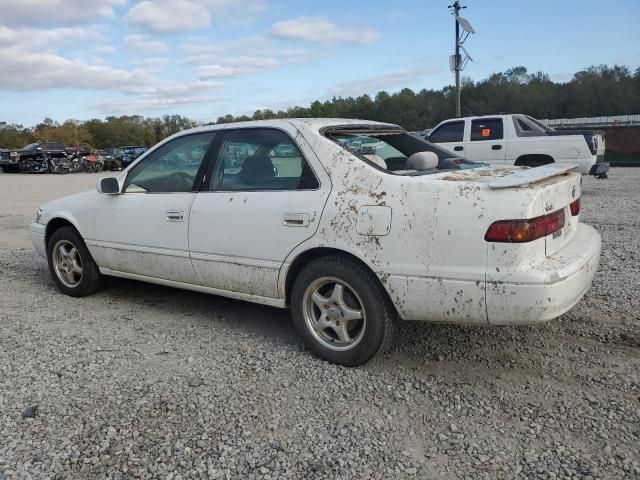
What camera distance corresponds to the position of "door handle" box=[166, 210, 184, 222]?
161 inches

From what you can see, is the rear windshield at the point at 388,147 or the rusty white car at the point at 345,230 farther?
the rear windshield at the point at 388,147

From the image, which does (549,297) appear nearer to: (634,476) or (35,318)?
(634,476)

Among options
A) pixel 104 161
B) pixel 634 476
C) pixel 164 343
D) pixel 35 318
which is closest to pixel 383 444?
pixel 634 476

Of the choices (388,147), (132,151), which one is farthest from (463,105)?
(388,147)

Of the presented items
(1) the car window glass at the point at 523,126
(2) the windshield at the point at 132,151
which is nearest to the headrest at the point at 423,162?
(1) the car window glass at the point at 523,126

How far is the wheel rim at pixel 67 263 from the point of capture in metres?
5.03

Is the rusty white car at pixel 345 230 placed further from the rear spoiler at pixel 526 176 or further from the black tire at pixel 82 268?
the black tire at pixel 82 268

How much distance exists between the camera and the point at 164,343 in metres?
3.89

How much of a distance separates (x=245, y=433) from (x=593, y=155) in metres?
10.6

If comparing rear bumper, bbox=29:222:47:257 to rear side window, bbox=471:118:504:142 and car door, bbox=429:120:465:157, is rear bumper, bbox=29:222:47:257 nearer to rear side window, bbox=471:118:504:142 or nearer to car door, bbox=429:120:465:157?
car door, bbox=429:120:465:157

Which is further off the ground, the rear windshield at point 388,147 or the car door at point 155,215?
the rear windshield at point 388,147

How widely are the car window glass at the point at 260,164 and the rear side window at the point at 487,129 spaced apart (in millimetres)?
9026

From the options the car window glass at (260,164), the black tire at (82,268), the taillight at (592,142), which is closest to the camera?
the car window glass at (260,164)

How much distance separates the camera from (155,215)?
427 centimetres
